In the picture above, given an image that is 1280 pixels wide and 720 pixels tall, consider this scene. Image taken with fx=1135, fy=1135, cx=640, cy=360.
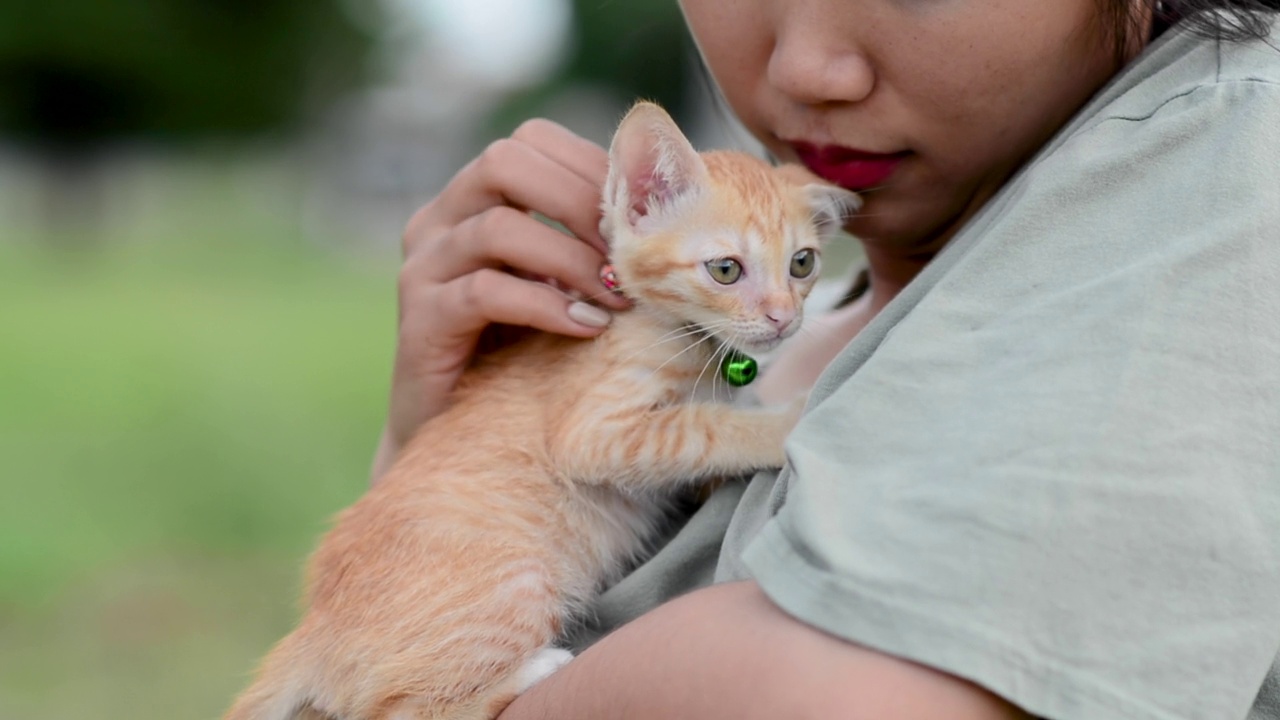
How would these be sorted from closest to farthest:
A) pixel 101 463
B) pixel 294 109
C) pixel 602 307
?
pixel 602 307, pixel 101 463, pixel 294 109

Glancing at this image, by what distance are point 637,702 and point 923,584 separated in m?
0.27

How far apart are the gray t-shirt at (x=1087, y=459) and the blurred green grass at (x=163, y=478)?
117 centimetres

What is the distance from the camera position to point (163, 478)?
495 centimetres

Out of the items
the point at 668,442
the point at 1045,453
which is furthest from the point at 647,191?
the point at 1045,453

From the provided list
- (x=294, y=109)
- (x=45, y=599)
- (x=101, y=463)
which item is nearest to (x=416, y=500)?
(x=45, y=599)

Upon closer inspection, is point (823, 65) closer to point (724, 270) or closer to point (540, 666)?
point (724, 270)

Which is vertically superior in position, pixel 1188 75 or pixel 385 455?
pixel 1188 75

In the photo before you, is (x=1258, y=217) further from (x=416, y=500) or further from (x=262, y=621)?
(x=262, y=621)

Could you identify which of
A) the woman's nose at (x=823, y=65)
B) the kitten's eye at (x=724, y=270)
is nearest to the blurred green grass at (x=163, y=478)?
the kitten's eye at (x=724, y=270)

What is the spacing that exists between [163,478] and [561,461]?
397 centimetres

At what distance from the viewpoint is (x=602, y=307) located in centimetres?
163

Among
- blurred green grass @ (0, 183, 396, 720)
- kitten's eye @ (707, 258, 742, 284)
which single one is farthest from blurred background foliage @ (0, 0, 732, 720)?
kitten's eye @ (707, 258, 742, 284)

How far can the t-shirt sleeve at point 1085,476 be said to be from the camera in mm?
765

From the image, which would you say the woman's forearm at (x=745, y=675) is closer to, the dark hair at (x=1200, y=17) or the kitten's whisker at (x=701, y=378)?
the kitten's whisker at (x=701, y=378)
